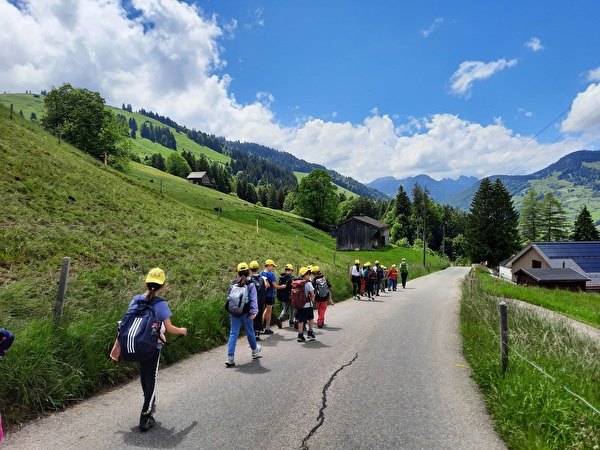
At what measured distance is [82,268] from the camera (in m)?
10.6

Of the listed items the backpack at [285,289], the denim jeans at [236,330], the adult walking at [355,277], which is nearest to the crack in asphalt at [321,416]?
the denim jeans at [236,330]

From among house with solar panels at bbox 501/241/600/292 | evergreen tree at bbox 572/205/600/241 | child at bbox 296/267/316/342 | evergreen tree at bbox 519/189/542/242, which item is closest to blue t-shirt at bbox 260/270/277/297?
child at bbox 296/267/316/342

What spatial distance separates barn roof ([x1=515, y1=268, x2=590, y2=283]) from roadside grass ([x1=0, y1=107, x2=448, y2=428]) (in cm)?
3026

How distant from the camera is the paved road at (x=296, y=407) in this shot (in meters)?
4.02

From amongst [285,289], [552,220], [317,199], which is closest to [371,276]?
[285,289]

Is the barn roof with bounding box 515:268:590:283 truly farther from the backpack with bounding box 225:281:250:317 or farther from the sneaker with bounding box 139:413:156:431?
the sneaker with bounding box 139:413:156:431

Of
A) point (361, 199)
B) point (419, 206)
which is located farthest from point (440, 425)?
point (361, 199)

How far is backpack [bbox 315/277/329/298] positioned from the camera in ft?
33.4

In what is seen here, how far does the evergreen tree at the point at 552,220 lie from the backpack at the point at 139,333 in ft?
315

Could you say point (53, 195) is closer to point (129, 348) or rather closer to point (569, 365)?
point (129, 348)

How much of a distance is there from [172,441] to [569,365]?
6.55 m

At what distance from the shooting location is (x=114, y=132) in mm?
45781

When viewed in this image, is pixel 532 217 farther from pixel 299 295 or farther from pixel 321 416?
pixel 321 416

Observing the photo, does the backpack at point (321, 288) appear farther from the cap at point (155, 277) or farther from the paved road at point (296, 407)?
the cap at point (155, 277)
